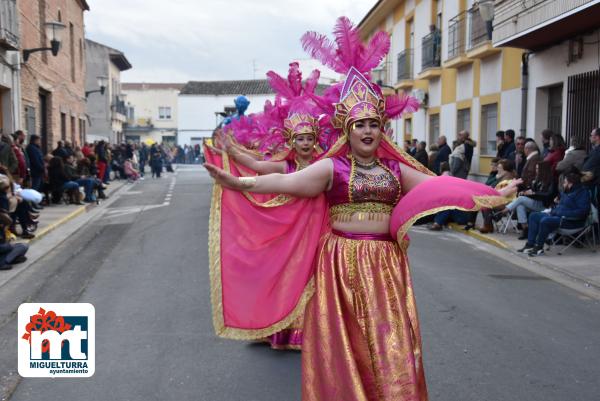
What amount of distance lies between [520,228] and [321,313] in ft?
31.0

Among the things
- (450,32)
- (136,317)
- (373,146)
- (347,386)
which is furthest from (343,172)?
(450,32)

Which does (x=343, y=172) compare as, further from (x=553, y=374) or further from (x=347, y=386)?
(x=553, y=374)

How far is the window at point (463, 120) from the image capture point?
19566 mm

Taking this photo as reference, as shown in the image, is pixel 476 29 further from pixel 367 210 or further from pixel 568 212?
pixel 367 210

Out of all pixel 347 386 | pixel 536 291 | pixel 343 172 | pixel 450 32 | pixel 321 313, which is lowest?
pixel 536 291

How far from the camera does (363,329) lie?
11.3 feet

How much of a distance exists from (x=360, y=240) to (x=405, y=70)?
75.6 ft

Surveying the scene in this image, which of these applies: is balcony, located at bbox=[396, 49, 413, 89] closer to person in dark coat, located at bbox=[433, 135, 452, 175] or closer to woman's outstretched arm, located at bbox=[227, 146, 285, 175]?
person in dark coat, located at bbox=[433, 135, 452, 175]

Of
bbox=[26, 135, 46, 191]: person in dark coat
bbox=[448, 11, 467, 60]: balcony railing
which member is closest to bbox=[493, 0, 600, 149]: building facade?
bbox=[448, 11, 467, 60]: balcony railing

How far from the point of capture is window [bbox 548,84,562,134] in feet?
46.4

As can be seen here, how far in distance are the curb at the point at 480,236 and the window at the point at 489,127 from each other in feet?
16.2

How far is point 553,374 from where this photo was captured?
465cm

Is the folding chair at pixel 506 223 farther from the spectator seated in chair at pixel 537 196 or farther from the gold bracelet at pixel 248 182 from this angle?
the gold bracelet at pixel 248 182

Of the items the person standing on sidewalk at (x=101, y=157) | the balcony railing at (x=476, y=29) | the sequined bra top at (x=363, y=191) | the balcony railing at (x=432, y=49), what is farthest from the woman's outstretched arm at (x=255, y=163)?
the person standing on sidewalk at (x=101, y=157)
